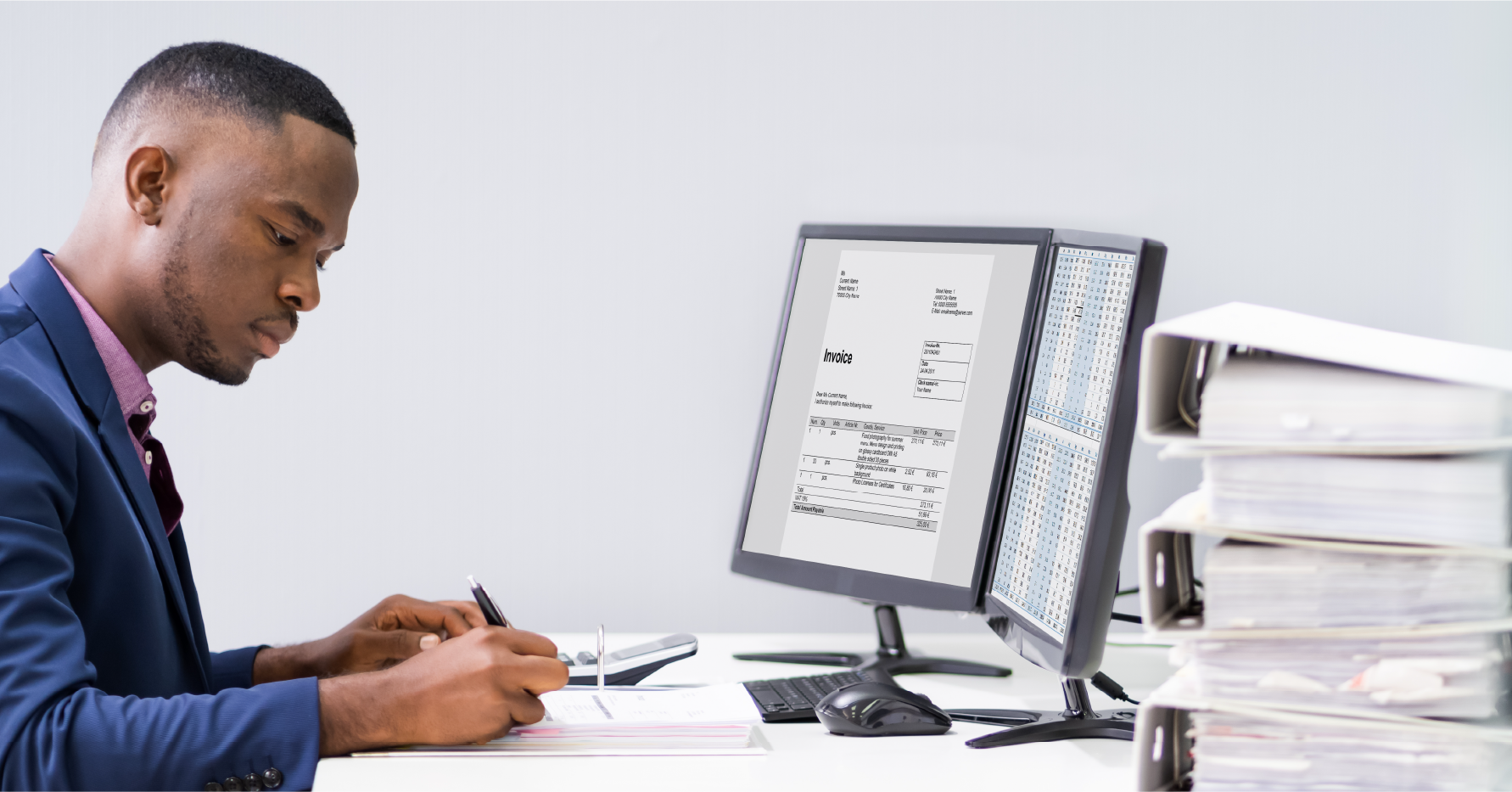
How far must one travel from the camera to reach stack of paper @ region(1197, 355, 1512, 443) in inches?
23.0

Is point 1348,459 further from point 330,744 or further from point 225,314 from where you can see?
point 225,314

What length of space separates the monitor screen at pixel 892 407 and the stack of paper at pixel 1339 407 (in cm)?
53

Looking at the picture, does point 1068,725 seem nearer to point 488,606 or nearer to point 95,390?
point 488,606

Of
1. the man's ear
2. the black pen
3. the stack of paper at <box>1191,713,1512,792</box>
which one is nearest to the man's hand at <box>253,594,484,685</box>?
the black pen

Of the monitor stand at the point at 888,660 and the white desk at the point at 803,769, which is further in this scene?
the monitor stand at the point at 888,660

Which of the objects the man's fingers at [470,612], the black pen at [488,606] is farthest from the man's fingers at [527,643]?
the man's fingers at [470,612]

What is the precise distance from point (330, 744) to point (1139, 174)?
1340mm

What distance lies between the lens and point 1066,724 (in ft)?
3.16

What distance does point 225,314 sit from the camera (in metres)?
1.06

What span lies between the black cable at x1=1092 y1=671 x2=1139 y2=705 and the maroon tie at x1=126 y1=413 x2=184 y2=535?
98cm

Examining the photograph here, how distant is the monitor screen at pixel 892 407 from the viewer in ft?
3.88

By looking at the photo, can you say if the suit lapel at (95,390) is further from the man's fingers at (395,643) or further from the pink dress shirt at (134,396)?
the man's fingers at (395,643)

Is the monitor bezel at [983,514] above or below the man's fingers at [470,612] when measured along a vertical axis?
above

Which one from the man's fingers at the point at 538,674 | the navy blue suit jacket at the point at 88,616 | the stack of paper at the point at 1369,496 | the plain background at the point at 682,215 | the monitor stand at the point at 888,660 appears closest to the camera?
the stack of paper at the point at 1369,496
